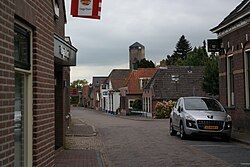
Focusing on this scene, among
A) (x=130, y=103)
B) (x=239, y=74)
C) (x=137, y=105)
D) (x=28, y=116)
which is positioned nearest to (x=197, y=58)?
(x=130, y=103)

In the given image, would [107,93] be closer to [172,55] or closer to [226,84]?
[172,55]

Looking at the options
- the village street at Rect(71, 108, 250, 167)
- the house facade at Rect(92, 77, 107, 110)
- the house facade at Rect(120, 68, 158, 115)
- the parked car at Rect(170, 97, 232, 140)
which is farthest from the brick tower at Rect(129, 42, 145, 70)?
the village street at Rect(71, 108, 250, 167)

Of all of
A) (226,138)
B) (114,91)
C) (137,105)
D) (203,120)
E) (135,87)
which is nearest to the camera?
(203,120)

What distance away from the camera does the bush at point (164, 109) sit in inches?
1802

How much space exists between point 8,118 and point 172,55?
336ft

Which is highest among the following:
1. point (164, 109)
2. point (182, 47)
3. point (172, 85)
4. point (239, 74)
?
point (182, 47)

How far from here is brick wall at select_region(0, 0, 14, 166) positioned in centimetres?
439

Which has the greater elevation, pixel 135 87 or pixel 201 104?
pixel 135 87

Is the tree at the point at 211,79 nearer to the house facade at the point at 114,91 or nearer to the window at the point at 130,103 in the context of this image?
the window at the point at 130,103

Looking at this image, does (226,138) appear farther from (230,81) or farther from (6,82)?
(6,82)

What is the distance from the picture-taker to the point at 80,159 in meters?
12.5

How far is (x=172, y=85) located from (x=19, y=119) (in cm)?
4637

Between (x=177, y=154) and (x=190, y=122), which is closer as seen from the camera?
(x=177, y=154)

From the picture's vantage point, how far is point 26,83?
19.7 ft
